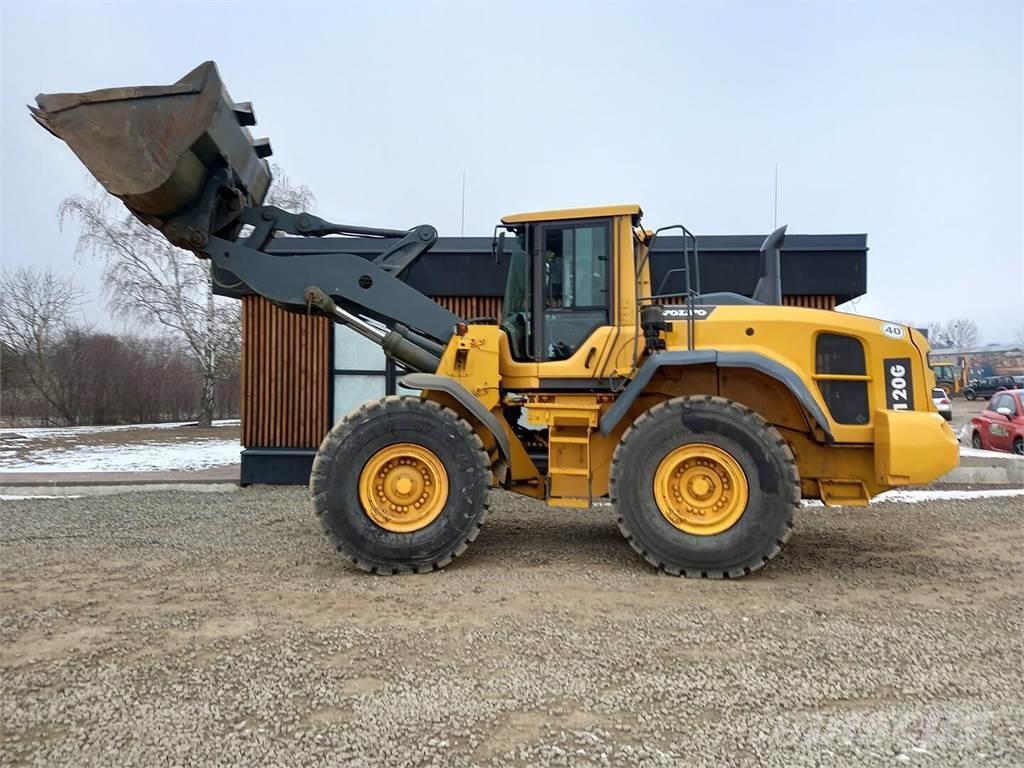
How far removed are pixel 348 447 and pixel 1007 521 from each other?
6978 mm

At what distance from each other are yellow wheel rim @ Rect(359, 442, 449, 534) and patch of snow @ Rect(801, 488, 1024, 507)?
5.46 m

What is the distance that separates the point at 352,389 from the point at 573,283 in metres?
5.24

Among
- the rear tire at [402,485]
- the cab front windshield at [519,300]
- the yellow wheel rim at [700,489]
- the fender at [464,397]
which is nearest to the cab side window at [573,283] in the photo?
the cab front windshield at [519,300]

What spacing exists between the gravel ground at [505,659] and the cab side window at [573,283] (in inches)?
73.8

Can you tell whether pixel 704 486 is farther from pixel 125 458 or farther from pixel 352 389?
pixel 125 458

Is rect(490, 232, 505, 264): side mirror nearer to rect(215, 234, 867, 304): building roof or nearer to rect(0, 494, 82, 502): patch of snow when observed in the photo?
rect(215, 234, 867, 304): building roof

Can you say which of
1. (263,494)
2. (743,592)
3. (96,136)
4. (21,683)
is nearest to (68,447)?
(263,494)

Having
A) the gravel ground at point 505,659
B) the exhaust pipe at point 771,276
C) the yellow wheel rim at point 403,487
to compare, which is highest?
the exhaust pipe at point 771,276

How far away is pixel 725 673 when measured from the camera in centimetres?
346

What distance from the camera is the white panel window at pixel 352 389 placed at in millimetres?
10320

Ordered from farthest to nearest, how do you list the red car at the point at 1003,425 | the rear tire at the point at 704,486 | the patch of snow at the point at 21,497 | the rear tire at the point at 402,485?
the red car at the point at 1003,425 → the patch of snow at the point at 21,497 → the rear tire at the point at 402,485 → the rear tire at the point at 704,486

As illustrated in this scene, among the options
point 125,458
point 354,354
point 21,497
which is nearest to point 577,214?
point 354,354

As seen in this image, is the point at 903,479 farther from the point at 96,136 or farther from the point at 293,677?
the point at 96,136

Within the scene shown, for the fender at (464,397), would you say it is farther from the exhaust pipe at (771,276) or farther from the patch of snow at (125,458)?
the patch of snow at (125,458)
